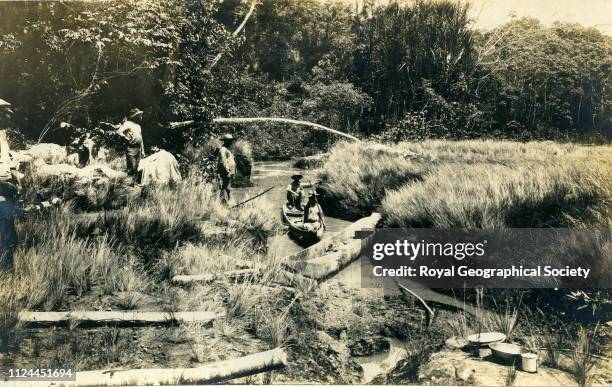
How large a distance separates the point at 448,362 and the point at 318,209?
1848mm

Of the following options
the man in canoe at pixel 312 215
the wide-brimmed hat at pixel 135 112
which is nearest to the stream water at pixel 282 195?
the man in canoe at pixel 312 215

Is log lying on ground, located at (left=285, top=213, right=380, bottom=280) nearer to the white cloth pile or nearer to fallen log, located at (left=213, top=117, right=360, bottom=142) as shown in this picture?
fallen log, located at (left=213, top=117, right=360, bottom=142)

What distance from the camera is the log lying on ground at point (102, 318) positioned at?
12.1 ft

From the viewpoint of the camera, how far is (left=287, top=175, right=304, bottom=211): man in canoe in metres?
4.36

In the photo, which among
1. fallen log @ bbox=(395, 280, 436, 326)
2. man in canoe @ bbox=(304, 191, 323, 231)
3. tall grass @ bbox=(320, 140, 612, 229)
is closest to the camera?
fallen log @ bbox=(395, 280, 436, 326)

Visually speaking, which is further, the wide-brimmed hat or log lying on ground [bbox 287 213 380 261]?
the wide-brimmed hat

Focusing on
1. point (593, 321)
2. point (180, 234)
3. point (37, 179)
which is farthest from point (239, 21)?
point (593, 321)

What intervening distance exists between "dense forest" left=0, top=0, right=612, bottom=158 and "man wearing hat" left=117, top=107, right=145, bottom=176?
0.27ft

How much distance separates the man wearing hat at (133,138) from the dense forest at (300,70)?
8 centimetres

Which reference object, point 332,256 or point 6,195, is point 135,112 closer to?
point 6,195

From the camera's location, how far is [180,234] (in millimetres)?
4270

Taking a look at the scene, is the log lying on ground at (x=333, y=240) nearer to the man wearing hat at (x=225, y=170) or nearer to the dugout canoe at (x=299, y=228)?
the dugout canoe at (x=299, y=228)

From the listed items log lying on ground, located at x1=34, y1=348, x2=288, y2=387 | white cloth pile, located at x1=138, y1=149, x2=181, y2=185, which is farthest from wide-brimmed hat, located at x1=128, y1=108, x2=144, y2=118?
log lying on ground, located at x1=34, y1=348, x2=288, y2=387

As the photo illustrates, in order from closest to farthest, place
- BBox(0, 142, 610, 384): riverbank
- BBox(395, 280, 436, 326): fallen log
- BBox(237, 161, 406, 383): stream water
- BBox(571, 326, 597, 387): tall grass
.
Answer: BBox(571, 326, 597, 387): tall grass < BBox(0, 142, 610, 384): riverbank < BBox(395, 280, 436, 326): fallen log < BBox(237, 161, 406, 383): stream water
